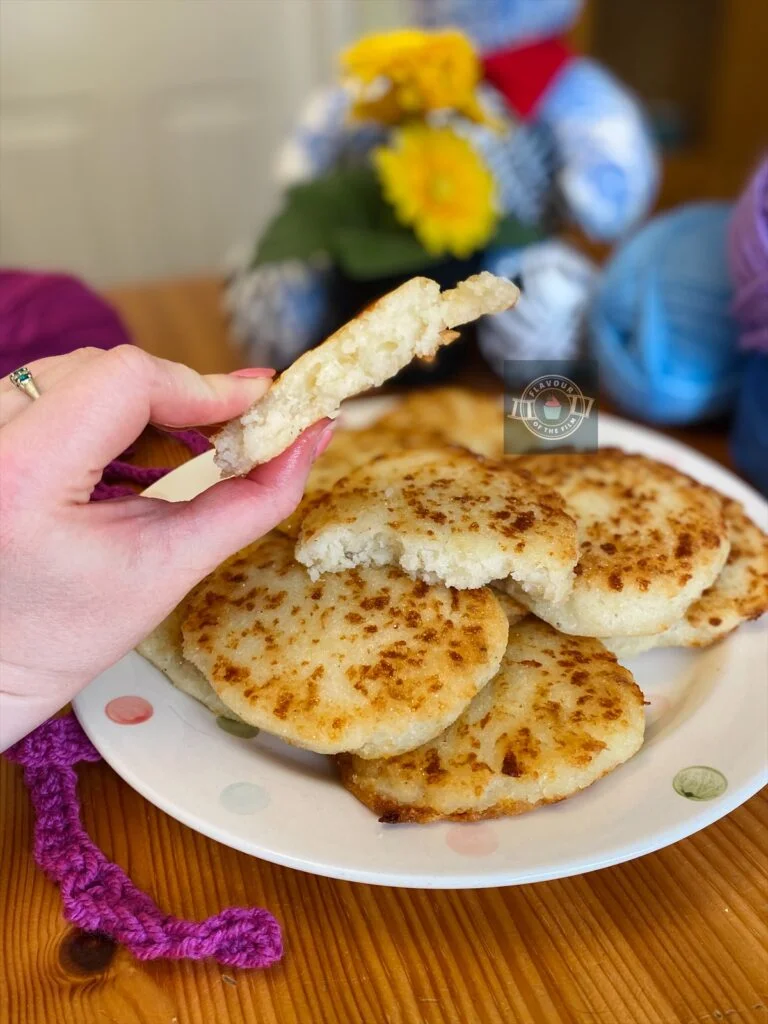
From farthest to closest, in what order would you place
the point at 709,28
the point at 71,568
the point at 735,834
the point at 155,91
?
1. the point at 155,91
2. the point at 709,28
3. the point at 735,834
4. the point at 71,568

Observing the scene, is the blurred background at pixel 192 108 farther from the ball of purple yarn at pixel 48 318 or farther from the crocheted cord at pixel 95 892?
the crocheted cord at pixel 95 892

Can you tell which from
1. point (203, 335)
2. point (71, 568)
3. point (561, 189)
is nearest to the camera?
point (71, 568)

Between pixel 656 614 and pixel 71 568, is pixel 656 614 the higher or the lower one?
the lower one

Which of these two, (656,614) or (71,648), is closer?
(71,648)

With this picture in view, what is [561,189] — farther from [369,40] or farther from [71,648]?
[71,648]

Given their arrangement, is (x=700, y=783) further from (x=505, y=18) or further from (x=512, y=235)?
(x=505, y=18)

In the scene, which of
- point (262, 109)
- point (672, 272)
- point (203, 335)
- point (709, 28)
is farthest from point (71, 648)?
point (262, 109)

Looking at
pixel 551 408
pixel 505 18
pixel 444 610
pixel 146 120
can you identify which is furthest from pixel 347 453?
pixel 146 120
